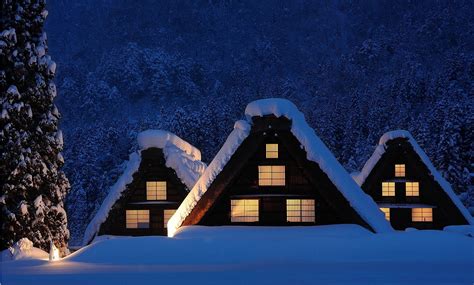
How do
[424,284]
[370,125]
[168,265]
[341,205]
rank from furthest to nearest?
[370,125]
[341,205]
[168,265]
[424,284]

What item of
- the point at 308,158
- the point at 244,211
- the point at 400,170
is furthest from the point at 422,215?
the point at 308,158

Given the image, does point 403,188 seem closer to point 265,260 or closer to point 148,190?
point 148,190

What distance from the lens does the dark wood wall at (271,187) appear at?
19.8m

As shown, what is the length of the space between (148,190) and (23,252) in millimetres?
15385

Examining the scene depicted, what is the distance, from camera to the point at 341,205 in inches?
779

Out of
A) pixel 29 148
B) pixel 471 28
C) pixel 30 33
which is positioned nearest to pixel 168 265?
pixel 29 148

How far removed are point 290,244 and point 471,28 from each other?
589 ft

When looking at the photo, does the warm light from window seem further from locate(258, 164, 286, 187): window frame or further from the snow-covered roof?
locate(258, 164, 286, 187): window frame

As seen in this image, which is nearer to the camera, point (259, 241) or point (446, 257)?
point (446, 257)

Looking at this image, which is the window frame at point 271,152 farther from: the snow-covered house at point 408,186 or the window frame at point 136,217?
the snow-covered house at point 408,186

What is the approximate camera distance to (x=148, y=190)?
3319 cm

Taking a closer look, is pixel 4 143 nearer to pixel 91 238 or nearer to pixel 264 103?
pixel 264 103

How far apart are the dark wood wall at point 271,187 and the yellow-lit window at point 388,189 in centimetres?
2054

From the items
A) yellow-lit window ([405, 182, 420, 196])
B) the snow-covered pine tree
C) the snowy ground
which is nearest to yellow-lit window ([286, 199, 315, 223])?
the snowy ground
